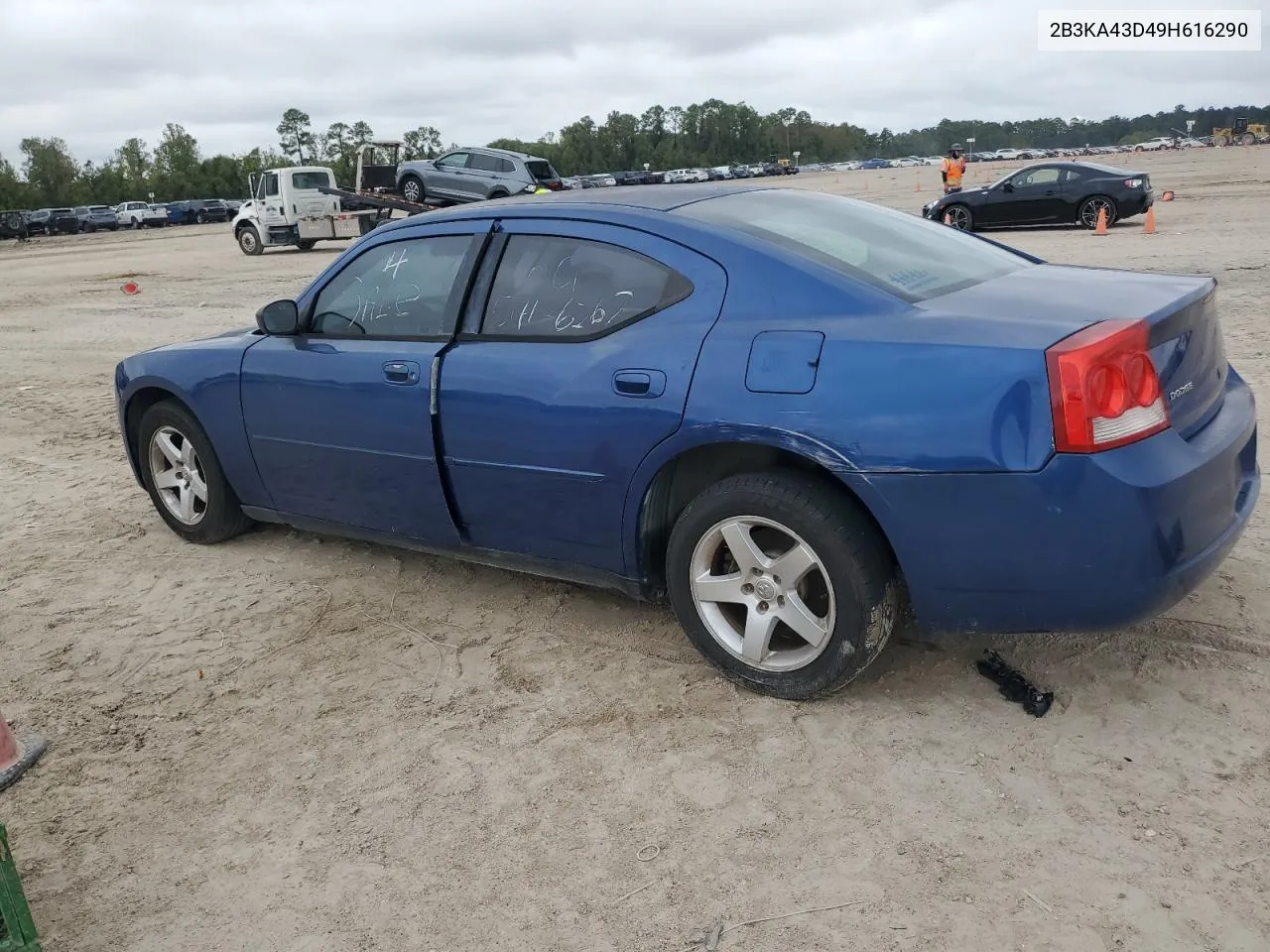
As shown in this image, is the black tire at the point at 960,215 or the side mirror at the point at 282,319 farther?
the black tire at the point at 960,215

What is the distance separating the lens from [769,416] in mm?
3115

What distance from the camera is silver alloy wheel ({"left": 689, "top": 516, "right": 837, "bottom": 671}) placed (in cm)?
325

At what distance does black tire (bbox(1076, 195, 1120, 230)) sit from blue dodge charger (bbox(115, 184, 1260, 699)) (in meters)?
16.2

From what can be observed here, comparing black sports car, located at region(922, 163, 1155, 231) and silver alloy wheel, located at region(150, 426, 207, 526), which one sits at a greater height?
black sports car, located at region(922, 163, 1155, 231)

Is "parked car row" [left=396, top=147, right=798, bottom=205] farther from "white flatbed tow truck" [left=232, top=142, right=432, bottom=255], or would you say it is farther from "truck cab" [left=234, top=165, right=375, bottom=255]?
"truck cab" [left=234, top=165, right=375, bottom=255]

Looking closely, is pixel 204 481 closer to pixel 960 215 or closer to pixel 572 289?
pixel 572 289

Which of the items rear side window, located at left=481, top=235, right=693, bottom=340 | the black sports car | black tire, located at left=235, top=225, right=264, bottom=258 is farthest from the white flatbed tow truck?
rear side window, located at left=481, top=235, right=693, bottom=340

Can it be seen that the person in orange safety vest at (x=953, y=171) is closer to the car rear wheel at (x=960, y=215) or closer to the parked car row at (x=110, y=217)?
the car rear wheel at (x=960, y=215)

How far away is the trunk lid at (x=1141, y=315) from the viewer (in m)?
2.94

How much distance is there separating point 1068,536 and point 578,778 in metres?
1.50

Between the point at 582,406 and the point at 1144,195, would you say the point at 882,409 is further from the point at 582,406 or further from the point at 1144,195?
the point at 1144,195

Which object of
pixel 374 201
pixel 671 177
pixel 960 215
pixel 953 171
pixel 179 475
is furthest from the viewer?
pixel 671 177

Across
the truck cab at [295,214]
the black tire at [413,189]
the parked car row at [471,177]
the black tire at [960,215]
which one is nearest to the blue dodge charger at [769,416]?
the black tire at [960,215]

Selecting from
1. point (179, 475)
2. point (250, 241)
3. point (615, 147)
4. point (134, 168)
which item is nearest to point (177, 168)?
point (134, 168)
